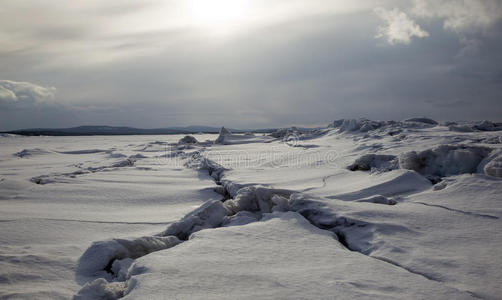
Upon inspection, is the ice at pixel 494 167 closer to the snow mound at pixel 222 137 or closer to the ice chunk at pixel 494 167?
the ice chunk at pixel 494 167

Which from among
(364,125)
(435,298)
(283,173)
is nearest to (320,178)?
(283,173)

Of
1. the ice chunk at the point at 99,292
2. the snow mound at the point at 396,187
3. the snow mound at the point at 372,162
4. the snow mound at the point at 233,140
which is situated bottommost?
the ice chunk at the point at 99,292

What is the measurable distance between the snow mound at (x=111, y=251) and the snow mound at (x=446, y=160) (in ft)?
9.12

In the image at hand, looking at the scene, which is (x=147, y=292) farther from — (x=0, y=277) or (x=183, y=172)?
(x=183, y=172)

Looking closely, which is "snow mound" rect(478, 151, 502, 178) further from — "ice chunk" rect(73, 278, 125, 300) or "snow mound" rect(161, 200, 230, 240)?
"ice chunk" rect(73, 278, 125, 300)

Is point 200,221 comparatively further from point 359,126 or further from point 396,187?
point 359,126

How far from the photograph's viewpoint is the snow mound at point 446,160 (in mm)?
3004

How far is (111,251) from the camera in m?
1.57

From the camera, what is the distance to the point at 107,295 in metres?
1.21

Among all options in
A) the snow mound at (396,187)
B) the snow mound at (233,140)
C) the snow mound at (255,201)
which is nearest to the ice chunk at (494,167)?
the snow mound at (396,187)

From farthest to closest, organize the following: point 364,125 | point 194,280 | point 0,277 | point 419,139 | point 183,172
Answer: point 364,125 < point 419,139 < point 183,172 < point 0,277 < point 194,280

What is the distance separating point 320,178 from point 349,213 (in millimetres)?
1800

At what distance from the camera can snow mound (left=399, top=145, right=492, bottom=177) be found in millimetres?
3004

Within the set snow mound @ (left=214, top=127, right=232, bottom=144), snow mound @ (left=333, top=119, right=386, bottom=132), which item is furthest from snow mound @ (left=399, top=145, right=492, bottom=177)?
snow mound @ (left=214, top=127, right=232, bottom=144)
